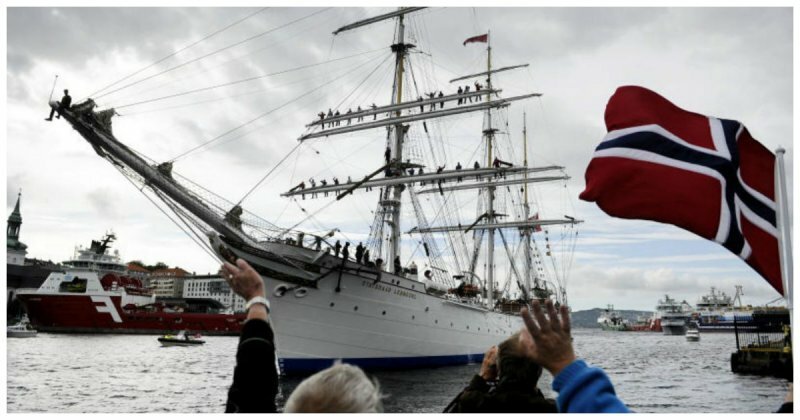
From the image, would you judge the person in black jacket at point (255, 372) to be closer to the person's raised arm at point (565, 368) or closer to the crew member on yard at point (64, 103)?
the person's raised arm at point (565, 368)

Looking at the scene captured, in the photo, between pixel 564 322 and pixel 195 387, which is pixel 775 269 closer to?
pixel 564 322

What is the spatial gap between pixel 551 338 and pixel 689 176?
11.7ft

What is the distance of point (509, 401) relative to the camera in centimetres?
298

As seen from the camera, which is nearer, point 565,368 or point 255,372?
point 565,368

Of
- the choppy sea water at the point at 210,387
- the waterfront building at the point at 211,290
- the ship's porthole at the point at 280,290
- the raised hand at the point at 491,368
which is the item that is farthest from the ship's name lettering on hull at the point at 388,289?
the waterfront building at the point at 211,290

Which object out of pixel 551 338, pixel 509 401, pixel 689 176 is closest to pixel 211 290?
pixel 689 176

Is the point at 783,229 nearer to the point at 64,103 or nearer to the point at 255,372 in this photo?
the point at 255,372

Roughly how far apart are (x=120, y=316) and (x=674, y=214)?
6546 centimetres

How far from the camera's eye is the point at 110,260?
7031cm

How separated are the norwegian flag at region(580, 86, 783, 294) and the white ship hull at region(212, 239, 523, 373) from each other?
17.4 metres

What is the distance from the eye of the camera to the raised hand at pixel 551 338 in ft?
6.67

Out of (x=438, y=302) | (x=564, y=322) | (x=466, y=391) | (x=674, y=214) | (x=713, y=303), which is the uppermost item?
(x=674, y=214)

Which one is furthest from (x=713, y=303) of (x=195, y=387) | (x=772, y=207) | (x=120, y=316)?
(x=772, y=207)

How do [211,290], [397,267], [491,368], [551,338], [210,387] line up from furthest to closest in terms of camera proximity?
[211,290] → [397,267] → [210,387] → [491,368] → [551,338]
